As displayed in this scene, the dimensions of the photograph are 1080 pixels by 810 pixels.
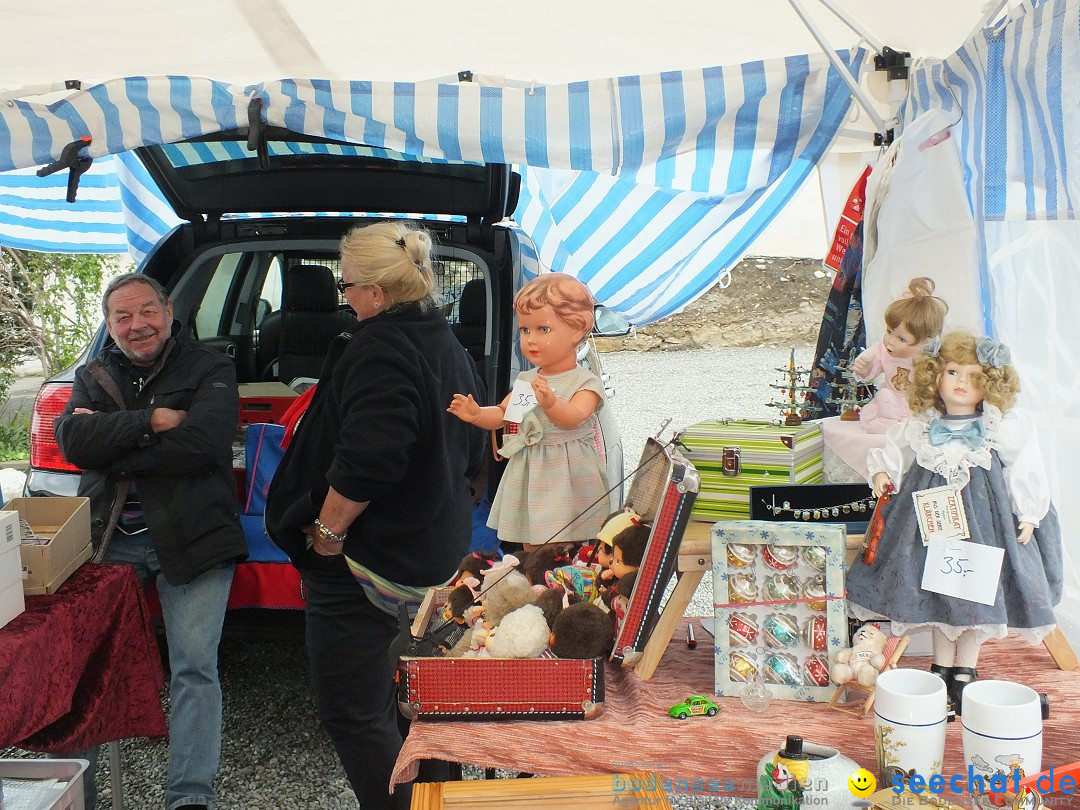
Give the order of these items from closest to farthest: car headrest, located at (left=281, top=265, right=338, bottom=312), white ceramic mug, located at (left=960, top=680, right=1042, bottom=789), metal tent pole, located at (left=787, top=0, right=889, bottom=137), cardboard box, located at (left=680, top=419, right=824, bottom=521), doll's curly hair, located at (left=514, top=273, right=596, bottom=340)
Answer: white ceramic mug, located at (left=960, top=680, right=1042, bottom=789) < cardboard box, located at (left=680, top=419, right=824, bottom=521) < doll's curly hair, located at (left=514, top=273, right=596, bottom=340) < metal tent pole, located at (left=787, top=0, right=889, bottom=137) < car headrest, located at (left=281, top=265, right=338, bottom=312)

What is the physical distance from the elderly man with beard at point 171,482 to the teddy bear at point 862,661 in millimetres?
1846

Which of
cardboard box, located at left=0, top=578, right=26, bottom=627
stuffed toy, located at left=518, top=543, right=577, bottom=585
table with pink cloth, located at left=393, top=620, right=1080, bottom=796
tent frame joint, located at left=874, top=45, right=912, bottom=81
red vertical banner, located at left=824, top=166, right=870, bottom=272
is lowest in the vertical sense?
table with pink cloth, located at left=393, top=620, right=1080, bottom=796

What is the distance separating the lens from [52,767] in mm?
2348

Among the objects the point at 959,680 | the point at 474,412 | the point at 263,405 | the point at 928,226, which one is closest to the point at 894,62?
the point at 928,226

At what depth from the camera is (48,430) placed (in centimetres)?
314

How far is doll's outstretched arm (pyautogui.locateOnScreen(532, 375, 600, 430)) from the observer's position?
2264 mm

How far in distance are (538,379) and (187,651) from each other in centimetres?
145

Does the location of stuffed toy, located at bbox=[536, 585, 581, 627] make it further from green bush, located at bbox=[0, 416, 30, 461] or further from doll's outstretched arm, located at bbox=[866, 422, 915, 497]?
green bush, located at bbox=[0, 416, 30, 461]

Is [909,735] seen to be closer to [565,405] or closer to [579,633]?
[579,633]

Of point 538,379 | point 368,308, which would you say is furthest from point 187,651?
point 538,379

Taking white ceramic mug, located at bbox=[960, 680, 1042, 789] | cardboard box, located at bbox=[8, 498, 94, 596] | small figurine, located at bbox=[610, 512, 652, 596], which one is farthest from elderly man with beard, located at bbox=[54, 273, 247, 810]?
white ceramic mug, located at bbox=[960, 680, 1042, 789]

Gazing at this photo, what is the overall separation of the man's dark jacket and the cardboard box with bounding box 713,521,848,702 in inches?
64.3

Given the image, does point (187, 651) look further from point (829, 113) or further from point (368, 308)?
point (829, 113)

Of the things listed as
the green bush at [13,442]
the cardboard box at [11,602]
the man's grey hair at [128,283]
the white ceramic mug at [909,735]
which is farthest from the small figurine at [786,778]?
the green bush at [13,442]
